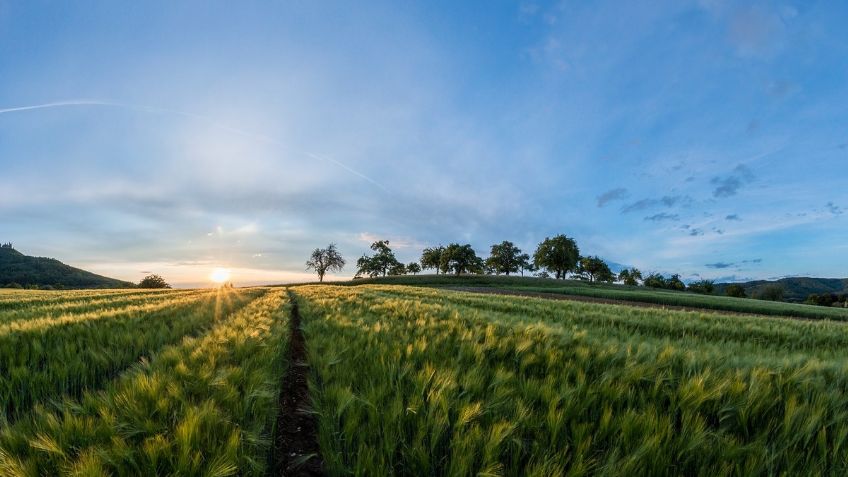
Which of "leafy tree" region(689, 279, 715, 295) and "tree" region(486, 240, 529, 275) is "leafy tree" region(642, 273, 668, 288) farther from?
"tree" region(486, 240, 529, 275)

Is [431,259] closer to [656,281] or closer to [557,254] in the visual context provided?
[557,254]

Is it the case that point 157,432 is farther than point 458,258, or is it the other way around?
point 458,258

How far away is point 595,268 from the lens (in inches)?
4510

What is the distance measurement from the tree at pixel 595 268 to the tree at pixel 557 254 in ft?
77.4

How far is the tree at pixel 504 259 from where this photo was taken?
344 ft

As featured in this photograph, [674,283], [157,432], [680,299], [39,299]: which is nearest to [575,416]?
[157,432]

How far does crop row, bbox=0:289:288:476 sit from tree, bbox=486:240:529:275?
105 m

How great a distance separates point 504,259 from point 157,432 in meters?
107

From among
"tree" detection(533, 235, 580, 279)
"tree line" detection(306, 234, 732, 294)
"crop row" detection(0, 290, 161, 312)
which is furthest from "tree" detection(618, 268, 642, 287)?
"crop row" detection(0, 290, 161, 312)

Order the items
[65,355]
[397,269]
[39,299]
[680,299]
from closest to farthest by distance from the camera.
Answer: [65,355] → [39,299] → [680,299] → [397,269]

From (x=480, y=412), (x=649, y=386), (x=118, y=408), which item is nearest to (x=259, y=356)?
(x=118, y=408)

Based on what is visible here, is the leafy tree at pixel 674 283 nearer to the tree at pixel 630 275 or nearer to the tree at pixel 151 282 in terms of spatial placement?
the tree at pixel 630 275

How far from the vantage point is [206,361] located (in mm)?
3291

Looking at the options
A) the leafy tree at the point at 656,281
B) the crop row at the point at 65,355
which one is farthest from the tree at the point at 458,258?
the crop row at the point at 65,355
